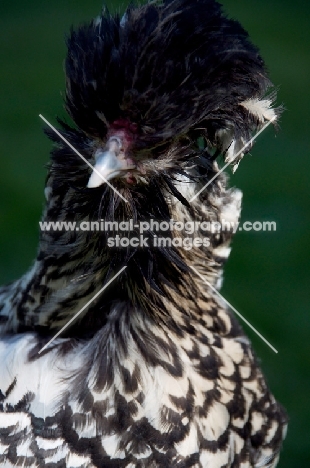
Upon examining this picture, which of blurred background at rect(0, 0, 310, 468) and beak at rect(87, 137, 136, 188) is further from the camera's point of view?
blurred background at rect(0, 0, 310, 468)

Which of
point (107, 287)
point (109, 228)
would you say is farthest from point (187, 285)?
point (109, 228)

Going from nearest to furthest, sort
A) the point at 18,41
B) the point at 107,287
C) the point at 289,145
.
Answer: the point at 107,287, the point at 289,145, the point at 18,41

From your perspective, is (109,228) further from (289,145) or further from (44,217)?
(289,145)

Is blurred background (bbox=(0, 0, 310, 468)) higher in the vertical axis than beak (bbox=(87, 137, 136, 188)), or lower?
higher

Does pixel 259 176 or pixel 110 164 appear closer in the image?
pixel 110 164

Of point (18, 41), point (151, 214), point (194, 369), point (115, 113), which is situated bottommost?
point (194, 369)
